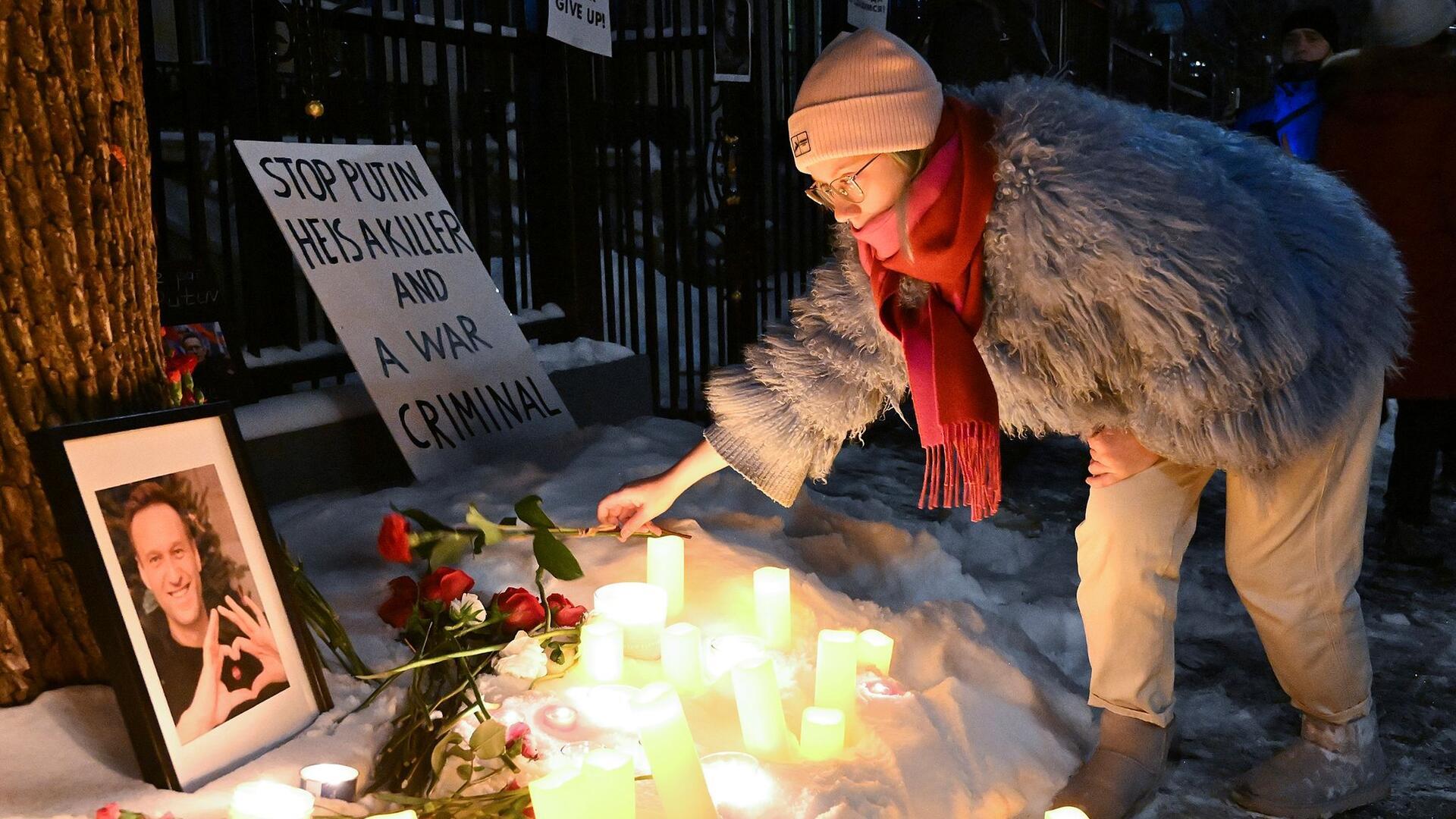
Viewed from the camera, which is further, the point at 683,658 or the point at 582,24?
the point at 582,24

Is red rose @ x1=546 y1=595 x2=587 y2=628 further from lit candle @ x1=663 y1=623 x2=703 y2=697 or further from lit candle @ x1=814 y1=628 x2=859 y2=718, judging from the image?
lit candle @ x1=814 y1=628 x2=859 y2=718

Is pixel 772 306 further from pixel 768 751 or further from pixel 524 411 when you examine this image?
pixel 768 751

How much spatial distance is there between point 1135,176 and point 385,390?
7.62ft

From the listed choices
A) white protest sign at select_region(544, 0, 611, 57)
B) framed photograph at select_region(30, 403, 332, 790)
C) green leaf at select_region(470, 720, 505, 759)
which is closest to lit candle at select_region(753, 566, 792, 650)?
green leaf at select_region(470, 720, 505, 759)

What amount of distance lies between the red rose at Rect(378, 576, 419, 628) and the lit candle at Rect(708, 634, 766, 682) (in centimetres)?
61

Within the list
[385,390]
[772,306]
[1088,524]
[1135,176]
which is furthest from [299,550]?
[772,306]

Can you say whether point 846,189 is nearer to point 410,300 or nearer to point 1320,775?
point 1320,775

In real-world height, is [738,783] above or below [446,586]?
below

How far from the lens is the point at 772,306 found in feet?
21.6

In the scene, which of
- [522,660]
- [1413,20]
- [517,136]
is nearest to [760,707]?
[522,660]

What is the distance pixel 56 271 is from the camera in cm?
192

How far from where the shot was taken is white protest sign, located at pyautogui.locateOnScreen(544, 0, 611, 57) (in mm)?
4320

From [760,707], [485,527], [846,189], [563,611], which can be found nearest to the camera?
[846,189]

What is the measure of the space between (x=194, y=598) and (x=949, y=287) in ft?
4.32
